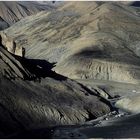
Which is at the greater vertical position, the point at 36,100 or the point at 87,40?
the point at 36,100

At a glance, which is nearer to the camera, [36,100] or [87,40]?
[36,100]

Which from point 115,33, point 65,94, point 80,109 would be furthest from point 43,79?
point 115,33

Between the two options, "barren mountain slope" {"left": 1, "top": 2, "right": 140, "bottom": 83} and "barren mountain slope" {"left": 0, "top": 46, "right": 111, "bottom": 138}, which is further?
"barren mountain slope" {"left": 1, "top": 2, "right": 140, "bottom": 83}

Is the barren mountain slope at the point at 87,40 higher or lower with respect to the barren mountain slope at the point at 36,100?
lower

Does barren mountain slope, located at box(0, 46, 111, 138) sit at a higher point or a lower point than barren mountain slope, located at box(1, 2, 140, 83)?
higher

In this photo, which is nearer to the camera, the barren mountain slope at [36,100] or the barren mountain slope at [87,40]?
the barren mountain slope at [36,100]

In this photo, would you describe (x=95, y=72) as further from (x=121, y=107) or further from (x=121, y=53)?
(x=121, y=107)

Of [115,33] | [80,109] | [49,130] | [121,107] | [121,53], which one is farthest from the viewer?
[115,33]

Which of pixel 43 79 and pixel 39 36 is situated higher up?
pixel 43 79
